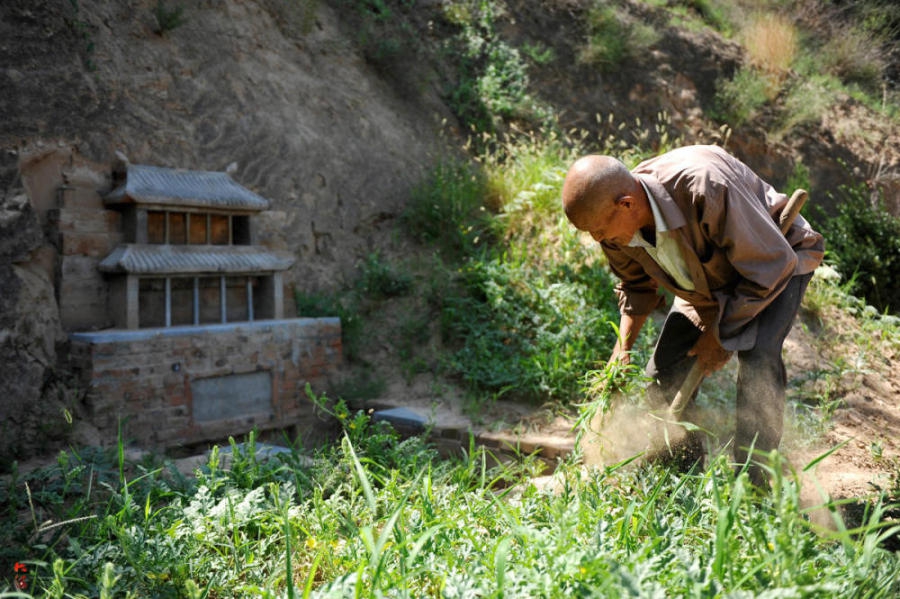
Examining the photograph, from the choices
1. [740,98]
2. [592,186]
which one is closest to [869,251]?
[740,98]

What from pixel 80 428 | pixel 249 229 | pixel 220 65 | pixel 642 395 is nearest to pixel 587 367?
pixel 642 395

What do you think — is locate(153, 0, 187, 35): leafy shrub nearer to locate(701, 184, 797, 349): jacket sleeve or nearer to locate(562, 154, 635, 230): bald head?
locate(562, 154, 635, 230): bald head

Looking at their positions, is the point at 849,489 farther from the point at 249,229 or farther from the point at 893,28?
the point at 893,28

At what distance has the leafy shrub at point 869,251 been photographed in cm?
580

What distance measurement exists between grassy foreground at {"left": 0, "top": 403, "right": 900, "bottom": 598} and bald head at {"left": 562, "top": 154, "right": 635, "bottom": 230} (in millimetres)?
962

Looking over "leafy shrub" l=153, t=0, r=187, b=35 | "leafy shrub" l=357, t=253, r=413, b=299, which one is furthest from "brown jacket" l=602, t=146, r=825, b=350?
"leafy shrub" l=153, t=0, r=187, b=35

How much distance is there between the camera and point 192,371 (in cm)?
448

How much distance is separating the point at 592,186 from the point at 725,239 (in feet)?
1.75

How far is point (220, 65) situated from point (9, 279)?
2855mm

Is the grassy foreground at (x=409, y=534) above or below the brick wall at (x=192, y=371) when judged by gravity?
above

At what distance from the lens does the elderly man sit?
2.40m

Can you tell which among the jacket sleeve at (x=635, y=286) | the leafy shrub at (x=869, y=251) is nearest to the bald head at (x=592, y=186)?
the jacket sleeve at (x=635, y=286)

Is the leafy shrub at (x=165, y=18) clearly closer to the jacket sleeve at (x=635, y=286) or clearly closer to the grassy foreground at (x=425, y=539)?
the grassy foreground at (x=425, y=539)

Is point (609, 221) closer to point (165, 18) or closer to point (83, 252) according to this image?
point (83, 252)
